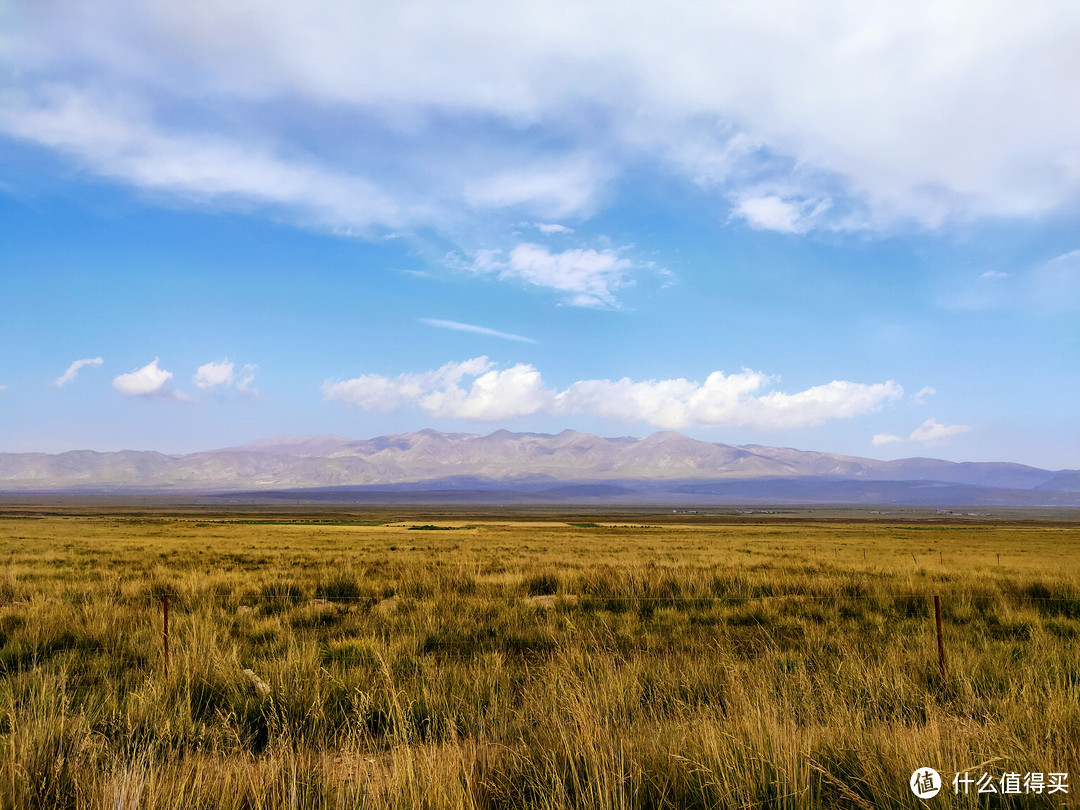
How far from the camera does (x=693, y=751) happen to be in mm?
4105

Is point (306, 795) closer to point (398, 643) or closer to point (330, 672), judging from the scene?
point (330, 672)

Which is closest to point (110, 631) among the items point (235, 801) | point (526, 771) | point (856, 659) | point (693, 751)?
point (235, 801)

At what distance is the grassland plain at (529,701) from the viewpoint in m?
3.75

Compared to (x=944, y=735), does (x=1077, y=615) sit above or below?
below

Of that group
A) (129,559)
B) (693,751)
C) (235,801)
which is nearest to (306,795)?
(235,801)

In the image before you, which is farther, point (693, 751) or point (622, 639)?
point (622, 639)

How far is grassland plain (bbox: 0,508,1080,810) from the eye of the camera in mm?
3754

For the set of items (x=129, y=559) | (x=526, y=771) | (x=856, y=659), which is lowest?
(x=129, y=559)

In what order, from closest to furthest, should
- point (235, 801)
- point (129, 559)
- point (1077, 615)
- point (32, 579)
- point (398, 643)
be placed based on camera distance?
point (235, 801) < point (398, 643) < point (1077, 615) < point (32, 579) < point (129, 559)

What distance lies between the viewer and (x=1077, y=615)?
12367 millimetres

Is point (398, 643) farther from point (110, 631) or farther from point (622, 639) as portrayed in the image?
point (110, 631)

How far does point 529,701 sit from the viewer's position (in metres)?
5.64

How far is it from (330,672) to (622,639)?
4.57m

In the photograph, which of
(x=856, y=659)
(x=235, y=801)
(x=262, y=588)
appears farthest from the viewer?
(x=262, y=588)
